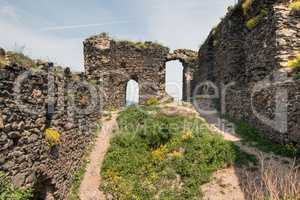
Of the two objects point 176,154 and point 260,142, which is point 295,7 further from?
point 176,154

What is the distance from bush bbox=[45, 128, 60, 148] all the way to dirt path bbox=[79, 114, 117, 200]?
8.15 feet

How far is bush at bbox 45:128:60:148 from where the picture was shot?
Result: 25.1 feet

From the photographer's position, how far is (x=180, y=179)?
9.91m

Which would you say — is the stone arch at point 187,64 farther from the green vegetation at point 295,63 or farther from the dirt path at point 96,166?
the green vegetation at point 295,63

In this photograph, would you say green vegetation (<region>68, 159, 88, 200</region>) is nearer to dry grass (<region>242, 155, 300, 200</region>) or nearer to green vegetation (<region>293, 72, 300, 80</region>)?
dry grass (<region>242, 155, 300, 200</region>)

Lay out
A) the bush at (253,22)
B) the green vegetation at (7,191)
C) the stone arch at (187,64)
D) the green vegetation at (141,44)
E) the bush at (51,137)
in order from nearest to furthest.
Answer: the green vegetation at (7,191) < the bush at (51,137) < the bush at (253,22) < the green vegetation at (141,44) < the stone arch at (187,64)

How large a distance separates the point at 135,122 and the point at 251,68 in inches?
229

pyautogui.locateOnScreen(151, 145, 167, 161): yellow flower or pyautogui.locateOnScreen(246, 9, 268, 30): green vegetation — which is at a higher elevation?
pyautogui.locateOnScreen(246, 9, 268, 30): green vegetation

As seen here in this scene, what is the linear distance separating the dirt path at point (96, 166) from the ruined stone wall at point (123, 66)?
6.69m

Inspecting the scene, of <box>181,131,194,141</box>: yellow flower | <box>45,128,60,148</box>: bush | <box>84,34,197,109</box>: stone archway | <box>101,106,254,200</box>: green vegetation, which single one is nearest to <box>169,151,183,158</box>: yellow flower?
<box>101,106,254,200</box>: green vegetation

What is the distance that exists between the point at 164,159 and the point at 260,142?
4066 mm

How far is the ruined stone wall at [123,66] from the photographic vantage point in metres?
20.7

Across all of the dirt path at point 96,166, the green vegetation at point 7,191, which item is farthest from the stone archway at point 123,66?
the green vegetation at point 7,191

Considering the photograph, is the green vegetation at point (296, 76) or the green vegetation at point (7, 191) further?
the green vegetation at point (296, 76)
